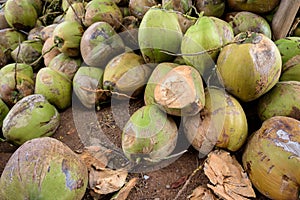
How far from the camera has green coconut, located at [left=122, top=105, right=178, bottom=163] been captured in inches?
54.9

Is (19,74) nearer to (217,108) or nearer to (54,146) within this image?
(54,146)

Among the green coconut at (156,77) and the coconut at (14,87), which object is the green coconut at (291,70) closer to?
the green coconut at (156,77)

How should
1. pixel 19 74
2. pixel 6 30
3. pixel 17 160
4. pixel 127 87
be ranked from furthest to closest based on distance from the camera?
pixel 6 30
pixel 19 74
pixel 127 87
pixel 17 160

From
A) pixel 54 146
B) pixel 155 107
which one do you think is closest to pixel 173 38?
pixel 155 107

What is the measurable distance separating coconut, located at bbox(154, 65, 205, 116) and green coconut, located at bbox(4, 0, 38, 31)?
6.00ft

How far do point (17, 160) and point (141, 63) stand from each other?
827mm

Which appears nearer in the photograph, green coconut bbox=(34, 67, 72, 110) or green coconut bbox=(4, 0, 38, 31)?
green coconut bbox=(34, 67, 72, 110)

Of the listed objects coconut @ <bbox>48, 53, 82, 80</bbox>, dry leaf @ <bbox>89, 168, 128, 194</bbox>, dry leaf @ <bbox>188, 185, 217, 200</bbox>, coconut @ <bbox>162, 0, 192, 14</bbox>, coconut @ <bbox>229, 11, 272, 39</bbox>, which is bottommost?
coconut @ <bbox>48, 53, 82, 80</bbox>

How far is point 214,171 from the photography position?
1336mm

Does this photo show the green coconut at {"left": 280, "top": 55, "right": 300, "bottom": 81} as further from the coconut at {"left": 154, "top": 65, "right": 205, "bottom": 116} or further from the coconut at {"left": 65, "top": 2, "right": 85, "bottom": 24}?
the coconut at {"left": 65, "top": 2, "right": 85, "bottom": 24}

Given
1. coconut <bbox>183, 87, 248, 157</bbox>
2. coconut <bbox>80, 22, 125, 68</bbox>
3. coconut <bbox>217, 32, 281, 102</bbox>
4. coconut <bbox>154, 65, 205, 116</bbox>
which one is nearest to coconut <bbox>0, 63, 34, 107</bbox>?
coconut <bbox>80, 22, 125, 68</bbox>

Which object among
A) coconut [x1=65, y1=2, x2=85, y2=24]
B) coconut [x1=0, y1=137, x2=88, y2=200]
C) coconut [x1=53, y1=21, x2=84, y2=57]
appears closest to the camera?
coconut [x1=0, y1=137, x2=88, y2=200]

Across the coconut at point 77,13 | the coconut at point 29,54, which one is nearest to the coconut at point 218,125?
the coconut at point 77,13

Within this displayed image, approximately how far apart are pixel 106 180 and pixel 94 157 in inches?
6.1
